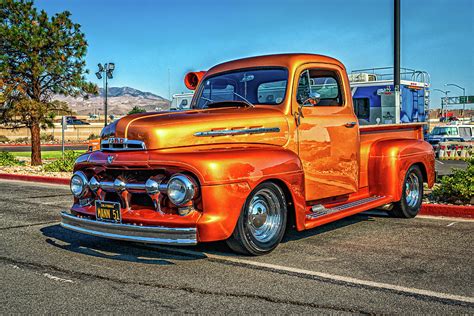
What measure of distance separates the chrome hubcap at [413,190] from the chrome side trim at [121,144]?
14.1 ft

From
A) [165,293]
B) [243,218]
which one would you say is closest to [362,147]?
[243,218]

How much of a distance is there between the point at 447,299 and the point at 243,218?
1884 mm

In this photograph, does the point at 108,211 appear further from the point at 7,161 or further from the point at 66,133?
the point at 66,133

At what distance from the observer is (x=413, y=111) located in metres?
18.1

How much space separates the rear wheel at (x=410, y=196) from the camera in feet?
25.4

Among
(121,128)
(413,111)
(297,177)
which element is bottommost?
(297,177)

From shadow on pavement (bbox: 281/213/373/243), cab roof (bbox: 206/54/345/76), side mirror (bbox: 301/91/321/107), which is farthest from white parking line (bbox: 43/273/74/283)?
cab roof (bbox: 206/54/345/76)

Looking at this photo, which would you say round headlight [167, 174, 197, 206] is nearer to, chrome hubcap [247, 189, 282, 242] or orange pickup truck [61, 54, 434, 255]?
orange pickup truck [61, 54, 434, 255]

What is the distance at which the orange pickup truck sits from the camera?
4961 millimetres

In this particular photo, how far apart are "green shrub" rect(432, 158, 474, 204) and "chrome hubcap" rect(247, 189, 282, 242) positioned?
4.04 meters

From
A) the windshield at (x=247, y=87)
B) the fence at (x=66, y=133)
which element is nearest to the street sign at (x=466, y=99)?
the fence at (x=66, y=133)

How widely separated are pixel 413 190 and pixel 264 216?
3.50 metres

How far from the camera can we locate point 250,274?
16.0 feet

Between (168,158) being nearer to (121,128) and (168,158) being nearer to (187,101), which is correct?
(121,128)
